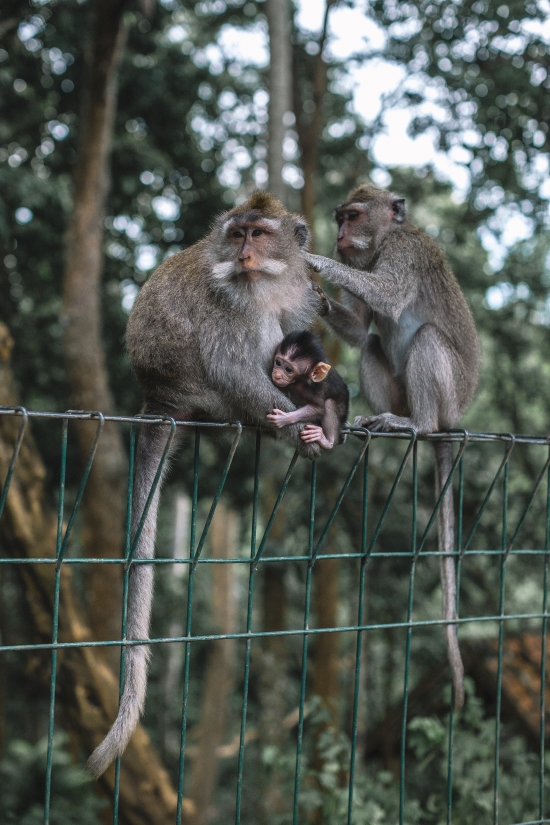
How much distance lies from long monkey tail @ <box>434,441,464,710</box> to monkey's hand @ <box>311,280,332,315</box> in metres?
0.76

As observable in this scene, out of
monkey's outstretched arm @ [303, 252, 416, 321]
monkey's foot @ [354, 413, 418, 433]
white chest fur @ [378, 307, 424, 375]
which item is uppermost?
monkey's outstretched arm @ [303, 252, 416, 321]

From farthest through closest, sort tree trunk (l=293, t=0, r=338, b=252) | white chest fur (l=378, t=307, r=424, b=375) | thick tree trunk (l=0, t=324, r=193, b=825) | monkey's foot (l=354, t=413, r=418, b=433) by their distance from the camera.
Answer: tree trunk (l=293, t=0, r=338, b=252)
thick tree trunk (l=0, t=324, r=193, b=825)
white chest fur (l=378, t=307, r=424, b=375)
monkey's foot (l=354, t=413, r=418, b=433)

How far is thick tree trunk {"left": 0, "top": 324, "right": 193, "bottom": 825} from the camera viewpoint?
16.6 ft

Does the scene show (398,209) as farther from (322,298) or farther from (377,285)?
(322,298)

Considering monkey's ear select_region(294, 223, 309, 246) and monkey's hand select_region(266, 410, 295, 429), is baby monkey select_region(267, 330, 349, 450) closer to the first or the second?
monkey's hand select_region(266, 410, 295, 429)

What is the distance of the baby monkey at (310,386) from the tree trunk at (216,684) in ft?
24.8

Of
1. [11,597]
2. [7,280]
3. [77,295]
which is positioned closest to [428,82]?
[77,295]

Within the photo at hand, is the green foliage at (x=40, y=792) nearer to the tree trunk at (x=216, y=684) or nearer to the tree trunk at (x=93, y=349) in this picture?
the tree trunk at (x=93, y=349)

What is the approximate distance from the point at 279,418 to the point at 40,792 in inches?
227

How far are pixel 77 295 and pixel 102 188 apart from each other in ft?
3.10

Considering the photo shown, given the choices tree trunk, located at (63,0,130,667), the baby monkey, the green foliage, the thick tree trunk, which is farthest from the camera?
the green foliage

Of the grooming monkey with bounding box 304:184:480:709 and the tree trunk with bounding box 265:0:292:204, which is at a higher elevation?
the tree trunk with bounding box 265:0:292:204

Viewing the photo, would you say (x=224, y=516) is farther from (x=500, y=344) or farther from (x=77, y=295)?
(x=77, y=295)

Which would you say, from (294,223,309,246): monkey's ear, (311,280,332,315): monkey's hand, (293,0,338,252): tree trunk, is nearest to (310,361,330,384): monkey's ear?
→ (311,280,332,315): monkey's hand
